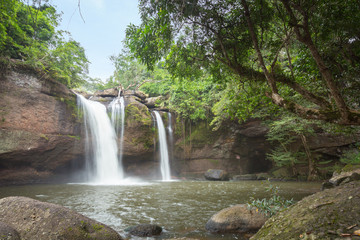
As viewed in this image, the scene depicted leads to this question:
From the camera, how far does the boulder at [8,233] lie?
9.81ft

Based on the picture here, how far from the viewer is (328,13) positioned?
4.43 meters

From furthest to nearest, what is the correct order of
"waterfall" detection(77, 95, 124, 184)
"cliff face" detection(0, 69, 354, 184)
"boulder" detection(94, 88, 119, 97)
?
1. "boulder" detection(94, 88, 119, 97)
2. "waterfall" detection(77, 95, 124, 184)
3. "cliff face" detection(0, 69, 354, 184)

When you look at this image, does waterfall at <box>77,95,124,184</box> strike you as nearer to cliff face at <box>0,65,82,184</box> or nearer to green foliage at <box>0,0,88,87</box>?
cliff face at <box>0,65,82,184</box>

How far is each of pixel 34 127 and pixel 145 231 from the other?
13000mm

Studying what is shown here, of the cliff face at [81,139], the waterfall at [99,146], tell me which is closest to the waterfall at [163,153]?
the cliff face at [81,139]

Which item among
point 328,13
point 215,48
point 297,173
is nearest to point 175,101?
point 297,173

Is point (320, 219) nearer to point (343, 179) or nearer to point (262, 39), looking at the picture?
point (262, 39)

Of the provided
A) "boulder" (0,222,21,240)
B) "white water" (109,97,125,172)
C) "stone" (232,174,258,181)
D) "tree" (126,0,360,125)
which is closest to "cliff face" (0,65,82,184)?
"white water" (109,97,125,172)

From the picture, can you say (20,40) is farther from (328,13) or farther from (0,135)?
(328,13)

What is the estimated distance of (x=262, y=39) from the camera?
15.5ft

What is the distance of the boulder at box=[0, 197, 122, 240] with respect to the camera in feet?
10.7

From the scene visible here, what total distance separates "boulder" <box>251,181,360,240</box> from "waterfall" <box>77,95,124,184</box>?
640 inches

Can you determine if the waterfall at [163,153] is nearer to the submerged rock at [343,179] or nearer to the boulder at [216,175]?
the boulder at [216,175]

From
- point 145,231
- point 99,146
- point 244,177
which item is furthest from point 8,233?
point 244,177
